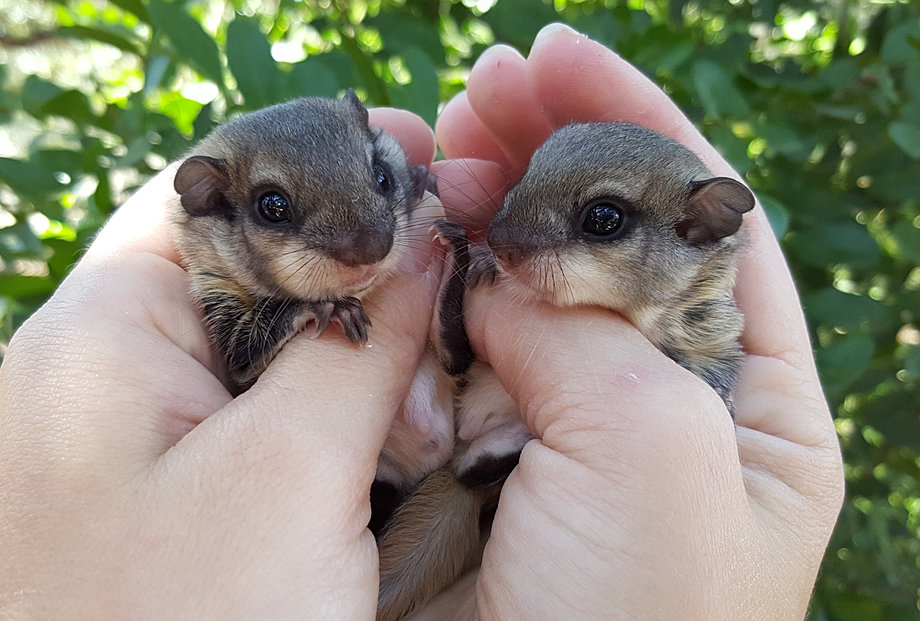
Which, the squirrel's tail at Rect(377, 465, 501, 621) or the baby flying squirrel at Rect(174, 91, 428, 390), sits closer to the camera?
the baby flying squirrel at Rect(174, 91, 428, 390)

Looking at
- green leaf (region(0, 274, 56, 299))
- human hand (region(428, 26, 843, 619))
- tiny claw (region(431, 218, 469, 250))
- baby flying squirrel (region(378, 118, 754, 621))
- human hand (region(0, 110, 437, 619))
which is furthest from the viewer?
green leaf (region(0, 274, 56, 299))

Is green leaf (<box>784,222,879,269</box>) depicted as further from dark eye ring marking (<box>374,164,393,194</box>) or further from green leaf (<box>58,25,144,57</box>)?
green leaf (<box>58,25,144,57</box>)

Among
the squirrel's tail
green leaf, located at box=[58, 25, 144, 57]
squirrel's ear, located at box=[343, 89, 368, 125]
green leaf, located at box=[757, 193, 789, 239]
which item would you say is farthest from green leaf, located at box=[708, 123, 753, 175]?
green leaf, located at box=[58, 25, 144, 57]

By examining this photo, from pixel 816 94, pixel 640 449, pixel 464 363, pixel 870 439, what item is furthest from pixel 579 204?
pixel 870 439

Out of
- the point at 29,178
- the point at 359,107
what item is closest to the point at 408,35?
the point at 359,107

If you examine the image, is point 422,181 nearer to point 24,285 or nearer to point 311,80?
point 311,80

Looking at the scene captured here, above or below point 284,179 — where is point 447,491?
below

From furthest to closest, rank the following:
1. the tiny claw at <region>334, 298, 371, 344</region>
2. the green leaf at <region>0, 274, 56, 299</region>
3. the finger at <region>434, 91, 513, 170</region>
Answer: the finger at <region>434, 91, 513, 170</region>, the green leaf at <region>0, 274, 56, 299</region>, the tiny claw at <region>334, 298, 371, 344</region>

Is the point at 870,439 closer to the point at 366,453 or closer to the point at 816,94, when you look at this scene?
the point at 816,94
